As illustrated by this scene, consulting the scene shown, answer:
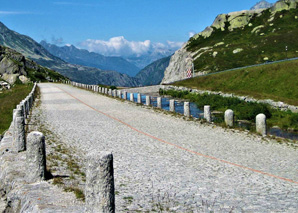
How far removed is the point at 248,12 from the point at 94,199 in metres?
137

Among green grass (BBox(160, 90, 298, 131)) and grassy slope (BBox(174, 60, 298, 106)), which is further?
grassy slope (BBox(174, 60, 298, 106))

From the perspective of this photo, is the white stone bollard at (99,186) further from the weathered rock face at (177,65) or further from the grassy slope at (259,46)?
the weathered rock face at (177,65)

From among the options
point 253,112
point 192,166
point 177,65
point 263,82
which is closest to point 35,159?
point 192,166

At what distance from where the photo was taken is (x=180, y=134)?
14391 millimetres

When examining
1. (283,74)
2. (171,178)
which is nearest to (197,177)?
(171,178)

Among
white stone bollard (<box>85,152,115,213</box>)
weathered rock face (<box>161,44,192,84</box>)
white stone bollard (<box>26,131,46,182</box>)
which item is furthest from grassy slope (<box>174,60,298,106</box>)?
weathered rock face (<box>161,44,192,84</box>)

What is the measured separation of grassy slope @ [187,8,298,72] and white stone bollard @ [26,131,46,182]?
6034 centimetres

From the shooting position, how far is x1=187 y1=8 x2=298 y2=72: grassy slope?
7031 cm

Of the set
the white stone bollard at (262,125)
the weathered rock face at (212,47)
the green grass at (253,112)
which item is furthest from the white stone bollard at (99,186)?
the weathered rock face at (212,47)

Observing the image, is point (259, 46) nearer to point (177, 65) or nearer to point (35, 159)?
point (177, 65)

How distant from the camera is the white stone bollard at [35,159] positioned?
692 cm

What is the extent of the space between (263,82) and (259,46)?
44.1 meters

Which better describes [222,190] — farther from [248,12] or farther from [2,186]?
[248,12]

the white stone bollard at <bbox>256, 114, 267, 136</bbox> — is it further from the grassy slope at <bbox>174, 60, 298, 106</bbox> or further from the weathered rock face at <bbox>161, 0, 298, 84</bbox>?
the weathered rock face at <bbox>161, 0, 298, 84</bbox>
